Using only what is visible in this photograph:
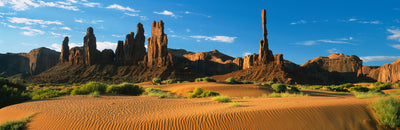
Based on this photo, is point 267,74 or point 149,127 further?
point 267,74

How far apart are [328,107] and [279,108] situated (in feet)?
5.95

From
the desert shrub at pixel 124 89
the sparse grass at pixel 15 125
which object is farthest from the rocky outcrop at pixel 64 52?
the sparse grass at pixel 15 125

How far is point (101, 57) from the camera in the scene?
85.8 meters

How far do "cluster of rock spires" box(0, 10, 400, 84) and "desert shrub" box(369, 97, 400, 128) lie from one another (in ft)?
156

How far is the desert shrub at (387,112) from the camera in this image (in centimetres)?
720

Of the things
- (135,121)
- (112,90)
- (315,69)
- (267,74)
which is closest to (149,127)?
(135,121)

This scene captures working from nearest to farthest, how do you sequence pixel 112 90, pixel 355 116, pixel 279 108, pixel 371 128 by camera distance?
1. pixel 371 128
2. pixel 355 116
3. pixel 279 108
4. pixel 112 90

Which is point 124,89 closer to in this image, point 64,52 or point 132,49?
point 132,49

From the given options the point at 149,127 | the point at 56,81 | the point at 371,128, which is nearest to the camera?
the point at 149,127

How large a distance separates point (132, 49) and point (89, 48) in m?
15.5

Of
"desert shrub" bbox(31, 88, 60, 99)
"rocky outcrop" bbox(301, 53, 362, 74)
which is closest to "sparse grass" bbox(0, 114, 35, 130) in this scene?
"desert shrub" bbox(31, 88, 60, 99)

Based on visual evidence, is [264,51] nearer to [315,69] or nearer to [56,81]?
[315,69]

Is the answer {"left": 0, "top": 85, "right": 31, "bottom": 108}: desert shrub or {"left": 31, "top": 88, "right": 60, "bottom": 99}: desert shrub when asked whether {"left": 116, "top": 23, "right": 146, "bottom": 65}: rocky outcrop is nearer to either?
{"left": 31, "top": 88, "right": 60, "bottom": 99}: desert shrub

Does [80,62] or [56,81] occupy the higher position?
[80,62]
